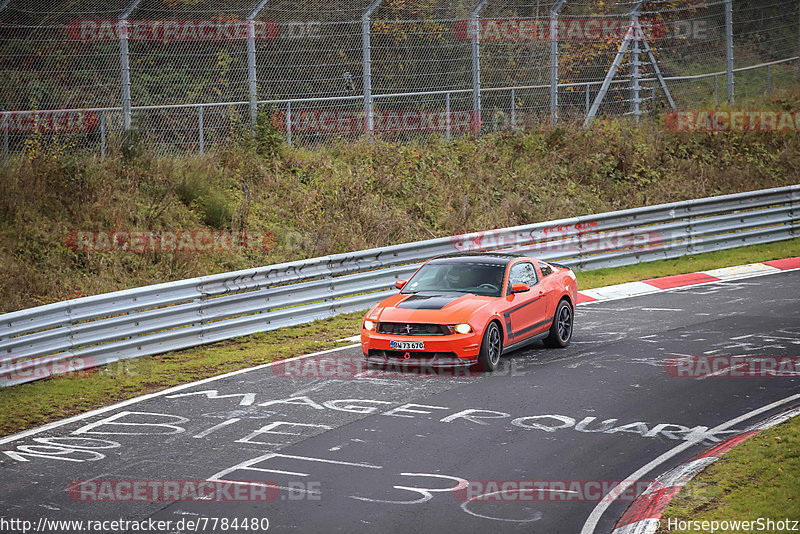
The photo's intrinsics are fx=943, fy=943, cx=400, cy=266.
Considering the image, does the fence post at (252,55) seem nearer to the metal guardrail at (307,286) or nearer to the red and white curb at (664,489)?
the metal guardrail at (307,286)

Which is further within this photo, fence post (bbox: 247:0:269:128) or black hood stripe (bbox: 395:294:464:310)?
fence post (bbox: 247:0:269:128)

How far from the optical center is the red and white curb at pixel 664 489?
7.35 metres

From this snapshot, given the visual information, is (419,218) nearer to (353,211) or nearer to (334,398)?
(353,211)

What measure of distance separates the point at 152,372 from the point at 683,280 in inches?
441

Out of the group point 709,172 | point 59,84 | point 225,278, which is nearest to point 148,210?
point 59,84

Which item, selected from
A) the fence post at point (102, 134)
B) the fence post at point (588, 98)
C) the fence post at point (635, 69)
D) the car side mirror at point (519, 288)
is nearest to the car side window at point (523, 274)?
the car side mirror at point (519, 288)

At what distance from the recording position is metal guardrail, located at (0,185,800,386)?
12492 mm

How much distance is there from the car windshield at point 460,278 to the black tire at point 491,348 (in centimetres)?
63

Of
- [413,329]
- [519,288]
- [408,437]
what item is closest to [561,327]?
[519,288]

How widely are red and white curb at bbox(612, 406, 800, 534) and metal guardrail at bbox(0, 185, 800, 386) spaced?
26.0ft

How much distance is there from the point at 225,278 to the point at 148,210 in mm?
4541

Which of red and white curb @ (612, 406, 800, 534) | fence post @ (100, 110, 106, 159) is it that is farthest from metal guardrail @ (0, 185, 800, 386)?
red and white curb @ (612, 406, 800, 534)

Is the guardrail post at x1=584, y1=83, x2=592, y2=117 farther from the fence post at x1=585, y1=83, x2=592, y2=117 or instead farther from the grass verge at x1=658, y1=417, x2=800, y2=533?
the grass verge at x1=658, y1=417, x2=800, y2=533

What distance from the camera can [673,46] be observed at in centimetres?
2788
